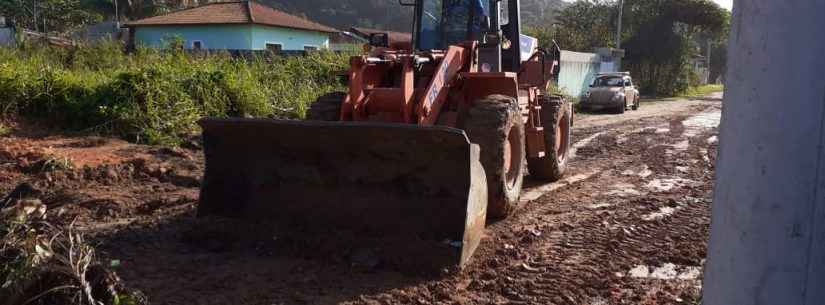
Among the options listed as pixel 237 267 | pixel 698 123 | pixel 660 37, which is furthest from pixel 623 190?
pixel 660 37

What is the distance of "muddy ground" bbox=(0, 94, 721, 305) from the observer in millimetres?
4109

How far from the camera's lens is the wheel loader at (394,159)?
4629mm

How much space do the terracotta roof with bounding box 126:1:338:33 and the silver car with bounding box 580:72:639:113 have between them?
13.8m

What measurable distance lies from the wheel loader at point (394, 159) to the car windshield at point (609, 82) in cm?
1702

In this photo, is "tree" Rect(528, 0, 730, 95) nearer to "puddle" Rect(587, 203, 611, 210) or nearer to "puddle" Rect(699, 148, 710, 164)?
"puddle" Rect(699, 148, 710, 164)

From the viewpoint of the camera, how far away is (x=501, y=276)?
14.5ft

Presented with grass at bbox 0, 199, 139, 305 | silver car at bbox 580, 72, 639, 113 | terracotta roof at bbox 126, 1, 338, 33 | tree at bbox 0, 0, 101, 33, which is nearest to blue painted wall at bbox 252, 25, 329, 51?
terracotta roof at bbox 126, 1, 338, 33

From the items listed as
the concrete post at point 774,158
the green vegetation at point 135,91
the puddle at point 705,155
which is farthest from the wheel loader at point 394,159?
the green vegetation at point 135,91

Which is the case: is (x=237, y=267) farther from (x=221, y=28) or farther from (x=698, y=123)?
(x=221, y=28)

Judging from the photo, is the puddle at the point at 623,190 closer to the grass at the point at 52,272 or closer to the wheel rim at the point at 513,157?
the wheel rim at the point at 513,157

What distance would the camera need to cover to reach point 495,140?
5.55 m

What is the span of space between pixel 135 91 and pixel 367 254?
25.1 feet

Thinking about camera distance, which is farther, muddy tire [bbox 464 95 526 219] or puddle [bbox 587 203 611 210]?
puddle [bbox 587 203 611 210]

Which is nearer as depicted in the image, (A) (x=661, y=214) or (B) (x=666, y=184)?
(A) (x=661, y=214)
